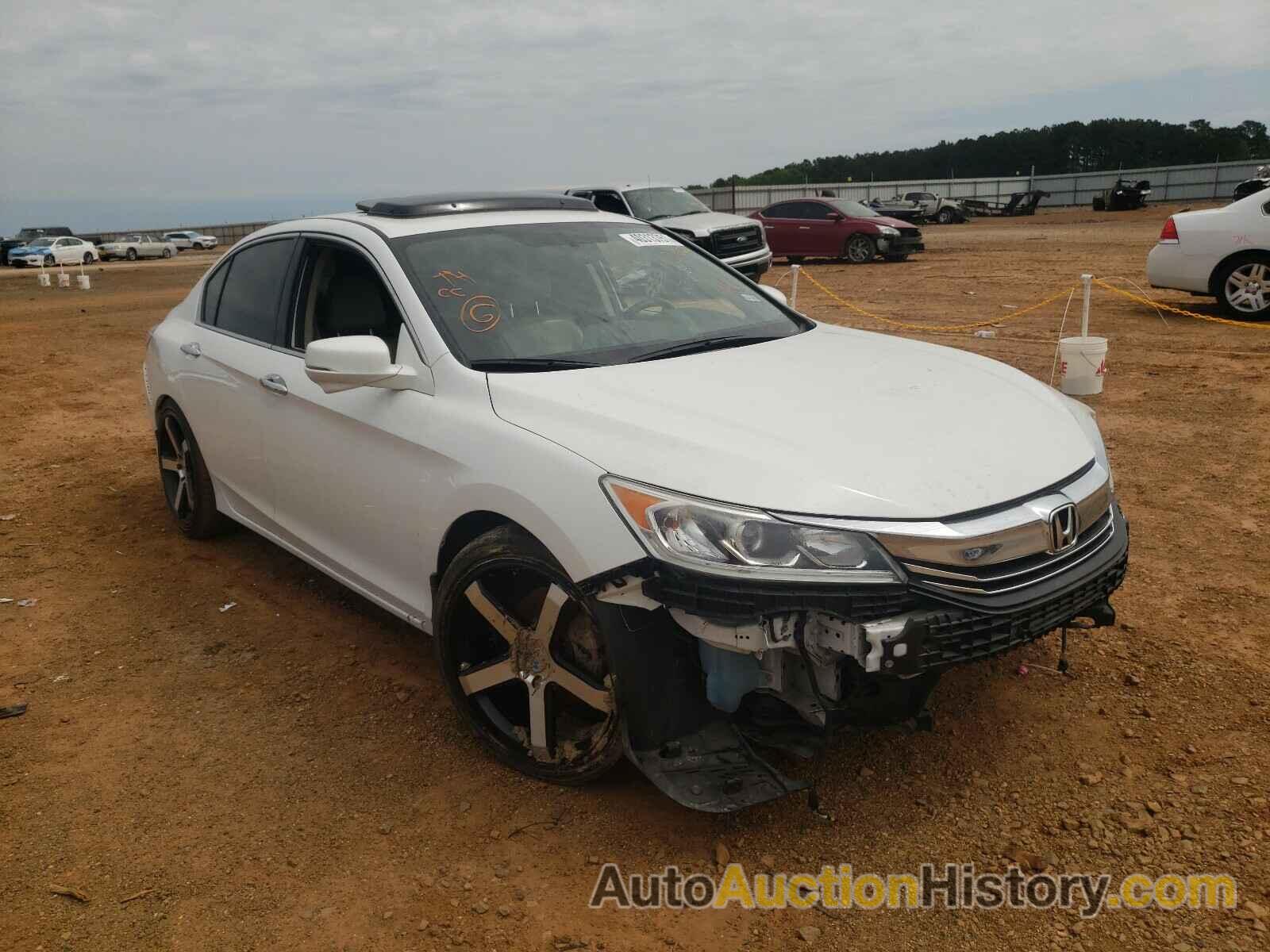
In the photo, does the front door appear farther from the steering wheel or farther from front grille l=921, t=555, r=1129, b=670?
front grille l=921, t=555, r=1129, b=670

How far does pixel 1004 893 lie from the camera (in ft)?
8.92

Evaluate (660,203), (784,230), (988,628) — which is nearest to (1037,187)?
(784,230)

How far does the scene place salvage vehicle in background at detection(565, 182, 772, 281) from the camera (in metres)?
18.6

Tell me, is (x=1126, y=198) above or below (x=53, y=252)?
below

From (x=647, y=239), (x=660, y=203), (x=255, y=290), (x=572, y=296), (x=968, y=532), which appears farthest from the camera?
(x=660, y=203)

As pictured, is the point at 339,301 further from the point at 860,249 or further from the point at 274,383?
the point at 860,249

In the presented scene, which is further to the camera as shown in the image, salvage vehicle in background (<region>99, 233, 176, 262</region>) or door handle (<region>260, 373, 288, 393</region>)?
salvage vehicle in background (<region>99, 233, 176, 262</region>)

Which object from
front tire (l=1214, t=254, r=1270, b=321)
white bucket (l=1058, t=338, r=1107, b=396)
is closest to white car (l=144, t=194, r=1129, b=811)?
white bucket (l=1058, t=338, r=1107, b=396)

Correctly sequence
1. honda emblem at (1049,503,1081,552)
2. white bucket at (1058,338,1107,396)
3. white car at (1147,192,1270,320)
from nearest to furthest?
honda emblem at (1049,503,1081,552) → white bucket at (1058,338,1107,396) → white car at (1147,192,1270,320)

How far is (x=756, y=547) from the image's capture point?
2564 millimetres

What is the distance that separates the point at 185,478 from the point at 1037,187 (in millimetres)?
57340

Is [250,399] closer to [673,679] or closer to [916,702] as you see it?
[673,679]

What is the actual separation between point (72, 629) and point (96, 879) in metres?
2.08

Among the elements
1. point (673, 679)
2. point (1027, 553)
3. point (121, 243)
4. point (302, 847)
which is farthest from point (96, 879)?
point (121, 243)
